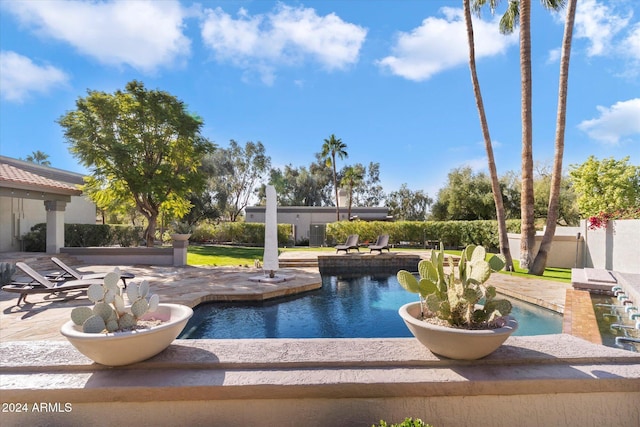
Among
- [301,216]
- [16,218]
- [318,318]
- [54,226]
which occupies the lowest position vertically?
[318,318]

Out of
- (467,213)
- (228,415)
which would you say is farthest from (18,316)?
(467,213)

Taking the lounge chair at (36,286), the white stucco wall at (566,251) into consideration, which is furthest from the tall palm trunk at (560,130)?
the lounge chair at (36,286)

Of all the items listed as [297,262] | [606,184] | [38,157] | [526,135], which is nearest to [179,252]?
[297,262]

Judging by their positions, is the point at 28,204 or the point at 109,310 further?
the point at 28,204

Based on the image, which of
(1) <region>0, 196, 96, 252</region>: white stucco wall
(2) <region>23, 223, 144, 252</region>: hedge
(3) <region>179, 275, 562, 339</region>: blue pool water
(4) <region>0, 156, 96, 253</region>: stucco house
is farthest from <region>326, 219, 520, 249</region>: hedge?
(1) <region>0, 196, 96, 252</region>: white stucco wall

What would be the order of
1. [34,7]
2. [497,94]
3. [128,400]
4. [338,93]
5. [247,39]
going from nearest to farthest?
[128,400]
[34,7]
[247,39]
[497,94]
[338,93]

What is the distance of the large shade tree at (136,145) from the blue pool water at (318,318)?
1018cm

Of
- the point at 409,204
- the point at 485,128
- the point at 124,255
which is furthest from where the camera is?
the point at 409,204

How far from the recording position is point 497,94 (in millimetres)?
13734

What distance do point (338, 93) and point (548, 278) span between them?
1801cm

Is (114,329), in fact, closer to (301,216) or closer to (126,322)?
(126,322)

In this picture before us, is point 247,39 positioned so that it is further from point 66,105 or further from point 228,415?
point 228,415

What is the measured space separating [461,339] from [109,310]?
2120mm

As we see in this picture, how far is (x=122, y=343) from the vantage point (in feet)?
5.70
